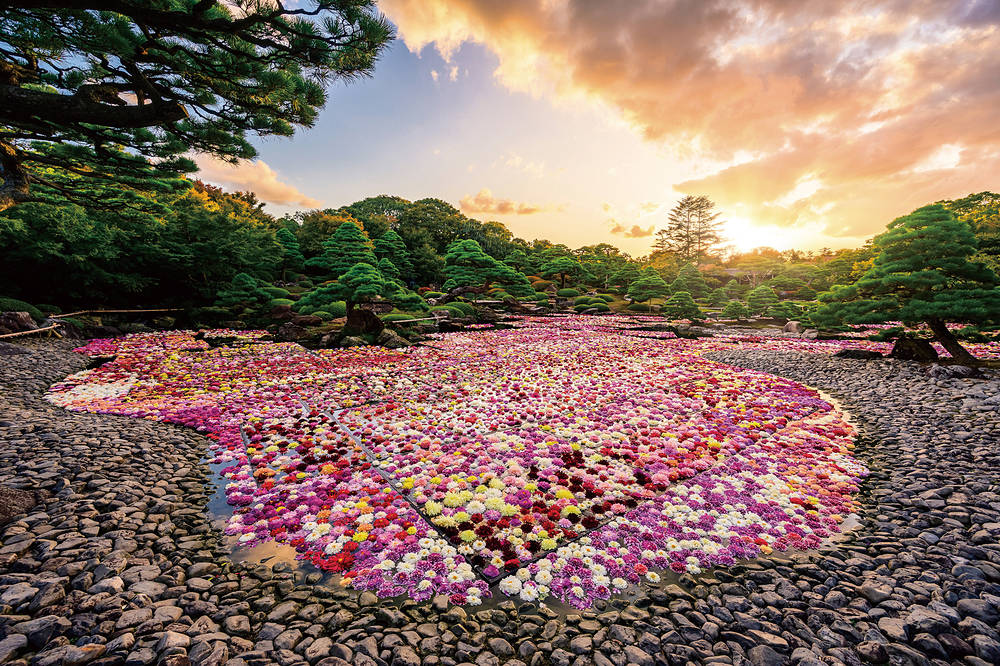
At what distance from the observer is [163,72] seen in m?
7.27

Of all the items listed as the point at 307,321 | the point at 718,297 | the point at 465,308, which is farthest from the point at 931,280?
the point at 718,297

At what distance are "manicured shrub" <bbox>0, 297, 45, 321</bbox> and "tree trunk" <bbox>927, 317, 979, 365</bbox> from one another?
34248mm

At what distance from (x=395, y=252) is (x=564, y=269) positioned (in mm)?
21160

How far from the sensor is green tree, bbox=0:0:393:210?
545 cm

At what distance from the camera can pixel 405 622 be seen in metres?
3.02

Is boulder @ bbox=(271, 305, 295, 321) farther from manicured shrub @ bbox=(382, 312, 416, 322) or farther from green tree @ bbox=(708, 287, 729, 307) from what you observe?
green tree @ bbox=(708, 287, 729, 307)

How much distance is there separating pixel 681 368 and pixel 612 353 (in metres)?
3.50

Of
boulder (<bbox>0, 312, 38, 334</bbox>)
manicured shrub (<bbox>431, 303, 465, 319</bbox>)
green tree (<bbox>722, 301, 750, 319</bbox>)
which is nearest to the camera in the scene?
boulder (<bbox>0, 312, 38, 334</bbox>)

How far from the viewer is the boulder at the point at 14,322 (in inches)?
566

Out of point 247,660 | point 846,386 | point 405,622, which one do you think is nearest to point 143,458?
point 247,660

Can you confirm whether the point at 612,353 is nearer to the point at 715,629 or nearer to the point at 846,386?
the point at 846,386

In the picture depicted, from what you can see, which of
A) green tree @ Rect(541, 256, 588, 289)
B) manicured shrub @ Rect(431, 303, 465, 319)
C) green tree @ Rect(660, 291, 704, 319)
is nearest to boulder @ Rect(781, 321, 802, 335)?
green tree @ Rect(660, 291, 704, 319)

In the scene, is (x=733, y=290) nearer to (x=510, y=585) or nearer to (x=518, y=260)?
(x=518, y=260)

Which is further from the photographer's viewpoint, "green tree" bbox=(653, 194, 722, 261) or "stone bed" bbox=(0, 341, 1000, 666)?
"green tree" bbox=(653, 194, 722, 261)
